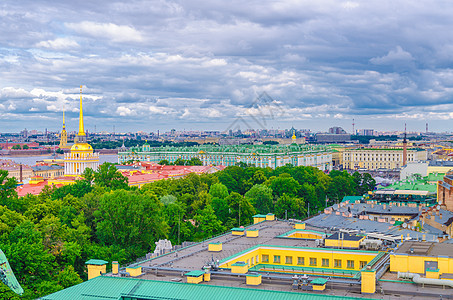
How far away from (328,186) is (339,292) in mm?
65439

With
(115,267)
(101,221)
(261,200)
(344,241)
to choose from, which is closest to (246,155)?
(261,200)

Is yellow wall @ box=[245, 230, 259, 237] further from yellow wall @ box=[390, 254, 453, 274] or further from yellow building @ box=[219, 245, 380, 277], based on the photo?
yellow wall @ box=[390, 254, 453, 274]

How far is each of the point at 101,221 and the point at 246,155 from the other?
96475 millimetres

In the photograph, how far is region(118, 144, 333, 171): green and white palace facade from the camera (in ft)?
442

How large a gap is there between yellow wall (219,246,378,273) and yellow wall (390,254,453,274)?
398 cm

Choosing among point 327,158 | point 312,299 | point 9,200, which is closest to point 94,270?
point 312,299

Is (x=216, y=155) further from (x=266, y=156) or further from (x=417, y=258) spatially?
(x=417, y=258)

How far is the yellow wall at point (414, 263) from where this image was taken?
71.6 ft

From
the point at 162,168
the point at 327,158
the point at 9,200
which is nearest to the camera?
the point at 9,200

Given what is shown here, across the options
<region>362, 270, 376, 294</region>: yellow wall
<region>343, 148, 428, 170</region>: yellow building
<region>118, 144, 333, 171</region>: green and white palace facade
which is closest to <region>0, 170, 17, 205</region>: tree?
<region>362, 270, 376, 294</region>: yellow wall

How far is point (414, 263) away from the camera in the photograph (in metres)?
22.5

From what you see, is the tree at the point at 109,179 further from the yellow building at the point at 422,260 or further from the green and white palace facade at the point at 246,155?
the green and white palace facade at the point at 246,155

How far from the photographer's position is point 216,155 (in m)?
145

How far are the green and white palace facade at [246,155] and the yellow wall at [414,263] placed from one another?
4237 inches
